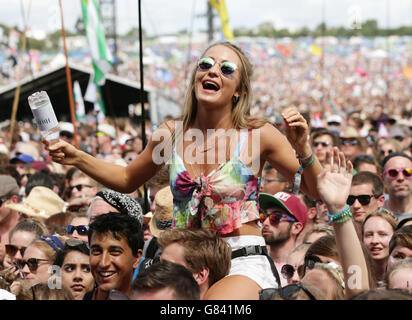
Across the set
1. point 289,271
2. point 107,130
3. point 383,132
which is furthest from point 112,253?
point 107,130

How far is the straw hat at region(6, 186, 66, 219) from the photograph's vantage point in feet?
21.4

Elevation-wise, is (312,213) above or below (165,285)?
above

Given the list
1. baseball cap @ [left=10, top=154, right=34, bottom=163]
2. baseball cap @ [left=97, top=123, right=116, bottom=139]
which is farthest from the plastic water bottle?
baseball cap @ [left=97, top=123, right=116, bottom=139]

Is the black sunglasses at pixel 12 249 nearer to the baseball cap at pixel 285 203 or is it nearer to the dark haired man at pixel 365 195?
the baseball cap at pixel 285 203

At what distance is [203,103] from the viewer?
11.3 feet

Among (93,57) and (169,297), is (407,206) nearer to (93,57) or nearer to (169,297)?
(169,297)

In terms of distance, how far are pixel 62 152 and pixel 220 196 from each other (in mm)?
754

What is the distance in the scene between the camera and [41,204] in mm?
6820

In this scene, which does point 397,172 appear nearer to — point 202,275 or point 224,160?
point 224,160

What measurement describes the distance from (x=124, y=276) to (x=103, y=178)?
0.46 metres

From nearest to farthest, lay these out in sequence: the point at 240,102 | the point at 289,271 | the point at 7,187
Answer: the point at 240,102 < the point at 289,271 < the point at 7,187

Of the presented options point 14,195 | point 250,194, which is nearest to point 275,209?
point 250,194
